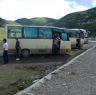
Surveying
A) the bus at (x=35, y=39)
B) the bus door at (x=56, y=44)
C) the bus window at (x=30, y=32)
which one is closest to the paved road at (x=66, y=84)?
the bus at (x=35, y=39)

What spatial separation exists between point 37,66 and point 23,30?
24.7 feet

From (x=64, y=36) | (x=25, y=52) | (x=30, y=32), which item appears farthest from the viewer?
(x=64, y=36)

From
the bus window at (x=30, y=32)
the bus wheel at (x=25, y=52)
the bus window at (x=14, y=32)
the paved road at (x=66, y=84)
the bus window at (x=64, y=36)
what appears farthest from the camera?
the bus window at (x=64, y=36)

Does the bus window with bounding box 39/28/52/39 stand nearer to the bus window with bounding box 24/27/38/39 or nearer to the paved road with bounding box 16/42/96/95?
the bus window with bounding box 24/27/38/39

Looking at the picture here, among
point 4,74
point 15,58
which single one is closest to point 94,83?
point 4,74

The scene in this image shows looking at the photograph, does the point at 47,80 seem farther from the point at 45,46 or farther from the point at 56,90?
the point at 45,46

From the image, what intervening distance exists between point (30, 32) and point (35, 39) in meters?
0.69

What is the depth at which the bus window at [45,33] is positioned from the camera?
109ft

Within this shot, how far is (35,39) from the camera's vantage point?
32969mm

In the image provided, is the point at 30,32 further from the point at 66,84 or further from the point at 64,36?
the point at 66,84

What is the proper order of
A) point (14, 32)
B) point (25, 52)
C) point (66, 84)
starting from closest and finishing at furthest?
point (66, 84)
point (14, 32)
point (25, 52)

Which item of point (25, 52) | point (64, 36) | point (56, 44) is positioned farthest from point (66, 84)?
point (64, 36)

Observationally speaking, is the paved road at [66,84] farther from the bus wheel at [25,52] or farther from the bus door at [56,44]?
the bus door at [56,44]

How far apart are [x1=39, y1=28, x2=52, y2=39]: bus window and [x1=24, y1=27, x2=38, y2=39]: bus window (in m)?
0.44
